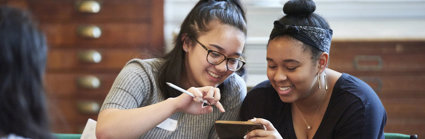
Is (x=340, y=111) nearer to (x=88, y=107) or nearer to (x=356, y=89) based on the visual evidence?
(x=356, y=89)

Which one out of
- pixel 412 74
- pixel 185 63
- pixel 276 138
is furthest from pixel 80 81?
pixel 412 74

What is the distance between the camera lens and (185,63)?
1.66 m

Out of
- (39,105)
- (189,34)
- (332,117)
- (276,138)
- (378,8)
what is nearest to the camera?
(39,105)

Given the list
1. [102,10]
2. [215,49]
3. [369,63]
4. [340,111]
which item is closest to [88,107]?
[102,10]

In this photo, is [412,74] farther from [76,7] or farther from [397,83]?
[76,7]

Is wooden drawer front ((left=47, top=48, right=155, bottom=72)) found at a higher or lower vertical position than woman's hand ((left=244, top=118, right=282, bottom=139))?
lower

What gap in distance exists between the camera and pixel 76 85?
8.99 ft

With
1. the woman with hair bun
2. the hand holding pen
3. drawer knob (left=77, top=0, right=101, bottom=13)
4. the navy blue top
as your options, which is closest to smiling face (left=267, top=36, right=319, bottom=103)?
the woman with hair bun

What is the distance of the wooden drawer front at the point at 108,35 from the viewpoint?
268 centimetres

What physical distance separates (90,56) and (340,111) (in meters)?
1.61

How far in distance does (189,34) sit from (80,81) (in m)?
1.31

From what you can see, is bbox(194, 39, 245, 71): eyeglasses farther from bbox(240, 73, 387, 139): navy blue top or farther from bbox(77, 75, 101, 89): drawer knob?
bbox(77, 75, 101, 89): drawer knob

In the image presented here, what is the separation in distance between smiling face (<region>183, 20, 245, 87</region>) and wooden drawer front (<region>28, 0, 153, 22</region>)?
3.80 ft

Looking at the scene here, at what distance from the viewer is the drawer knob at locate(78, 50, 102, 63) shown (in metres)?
A: 2.69
